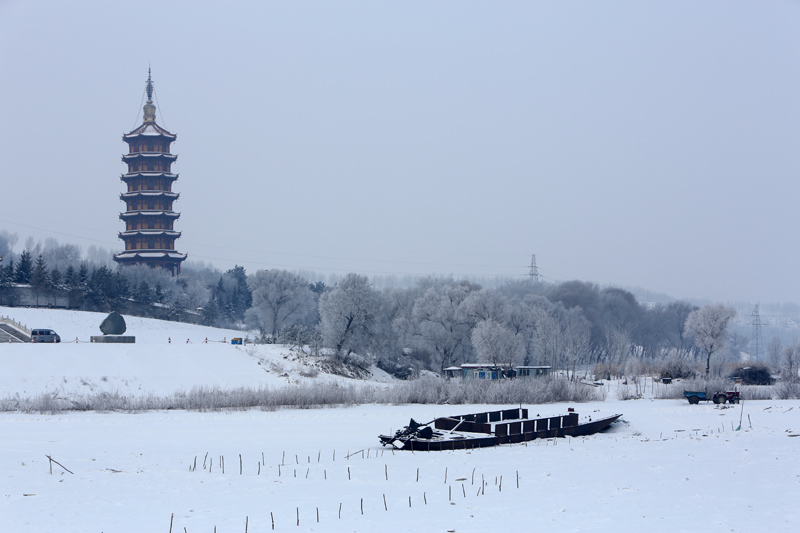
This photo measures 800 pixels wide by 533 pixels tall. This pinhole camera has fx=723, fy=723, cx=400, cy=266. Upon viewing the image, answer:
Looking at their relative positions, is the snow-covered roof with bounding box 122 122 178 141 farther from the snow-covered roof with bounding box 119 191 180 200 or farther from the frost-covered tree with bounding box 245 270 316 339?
the frost-covered tree with bounding box 245 270 316 339

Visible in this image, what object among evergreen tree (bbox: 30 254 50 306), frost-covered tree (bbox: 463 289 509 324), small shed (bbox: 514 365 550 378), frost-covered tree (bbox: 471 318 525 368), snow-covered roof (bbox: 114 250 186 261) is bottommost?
small shed (bbox: 514 365 550 378)

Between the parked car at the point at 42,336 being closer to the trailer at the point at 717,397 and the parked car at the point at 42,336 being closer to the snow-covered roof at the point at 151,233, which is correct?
the trailer at the point at 717,397

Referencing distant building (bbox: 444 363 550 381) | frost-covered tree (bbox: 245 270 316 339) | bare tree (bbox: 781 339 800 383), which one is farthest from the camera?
frost-covered tree (bbox: 245 270 316 339)

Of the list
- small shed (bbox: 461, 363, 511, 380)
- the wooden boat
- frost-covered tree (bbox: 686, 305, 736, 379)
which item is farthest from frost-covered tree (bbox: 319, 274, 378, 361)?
the wooden boat

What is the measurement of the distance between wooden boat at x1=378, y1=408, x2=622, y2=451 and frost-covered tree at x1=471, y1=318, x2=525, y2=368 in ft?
95.2

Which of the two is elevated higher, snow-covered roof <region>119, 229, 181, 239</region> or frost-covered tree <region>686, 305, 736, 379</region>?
snow-covered roof <region>119, 229, 181, 239</region>

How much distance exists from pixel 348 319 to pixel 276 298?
52.8 feet

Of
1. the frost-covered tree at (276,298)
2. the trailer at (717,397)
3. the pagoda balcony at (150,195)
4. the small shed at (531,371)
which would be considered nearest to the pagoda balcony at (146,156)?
the pagoda balcony at (150,195)

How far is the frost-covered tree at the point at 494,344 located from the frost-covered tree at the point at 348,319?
10.0m

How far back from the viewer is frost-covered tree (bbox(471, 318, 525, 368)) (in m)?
54.1

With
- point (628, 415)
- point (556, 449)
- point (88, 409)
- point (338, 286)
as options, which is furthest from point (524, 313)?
Answer: point (556, 449)

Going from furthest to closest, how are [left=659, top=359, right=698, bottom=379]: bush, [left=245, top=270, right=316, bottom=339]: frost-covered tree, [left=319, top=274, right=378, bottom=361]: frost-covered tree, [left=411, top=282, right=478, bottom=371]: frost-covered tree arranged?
[left=245, top=270, right=316, bottom=339]: frost-covered tree → [left=411, top=282, right=478, bottom=371]: frost-covered tree → [left=319, top=274, right=378, bottom=361]: frost-covered tree → [left=659, top=359, right=698, bottom=379]: bush

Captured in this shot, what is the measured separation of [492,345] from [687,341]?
5450 centimetres

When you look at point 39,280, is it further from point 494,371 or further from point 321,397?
point 321,397
